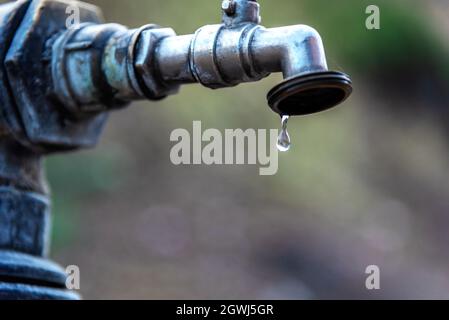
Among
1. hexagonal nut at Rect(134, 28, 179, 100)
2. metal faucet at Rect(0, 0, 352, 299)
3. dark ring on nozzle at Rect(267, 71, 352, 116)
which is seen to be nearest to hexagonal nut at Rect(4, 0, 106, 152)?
metal faucet at Rect(0, 0, 352, 299)

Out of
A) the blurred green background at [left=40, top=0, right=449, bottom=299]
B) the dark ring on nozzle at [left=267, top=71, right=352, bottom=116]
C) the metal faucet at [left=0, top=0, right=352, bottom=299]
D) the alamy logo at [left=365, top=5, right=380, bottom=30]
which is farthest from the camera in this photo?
the blurred green background at [left=40, top=0, right=449, bottom=299]

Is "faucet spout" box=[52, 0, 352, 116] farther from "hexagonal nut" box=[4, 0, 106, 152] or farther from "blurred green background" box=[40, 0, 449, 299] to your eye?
"blurred green background" box=[40, 0, 449, 299]

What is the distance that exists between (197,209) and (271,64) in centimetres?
522

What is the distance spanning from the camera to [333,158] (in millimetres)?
6840

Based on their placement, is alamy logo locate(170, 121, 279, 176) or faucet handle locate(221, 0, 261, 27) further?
alamy logo locate(170, 121, 279, 176)

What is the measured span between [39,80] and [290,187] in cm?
519

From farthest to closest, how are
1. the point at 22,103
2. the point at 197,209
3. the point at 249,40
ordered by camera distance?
the point at 197,209 < the point at 22,103 < the point at 249,40

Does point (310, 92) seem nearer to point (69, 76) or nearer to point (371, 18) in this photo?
point (69, 76)

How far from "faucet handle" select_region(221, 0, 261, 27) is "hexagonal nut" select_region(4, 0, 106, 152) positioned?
1.26 feet

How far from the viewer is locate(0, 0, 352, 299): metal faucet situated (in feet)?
4.77

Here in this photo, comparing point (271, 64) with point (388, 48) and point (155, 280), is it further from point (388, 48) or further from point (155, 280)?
point (388, 48)

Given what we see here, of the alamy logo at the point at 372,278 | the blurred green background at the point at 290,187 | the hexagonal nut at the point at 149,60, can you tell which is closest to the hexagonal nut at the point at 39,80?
the hexagonal nut at the point at 149,60

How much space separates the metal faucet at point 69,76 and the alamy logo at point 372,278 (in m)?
4.70
